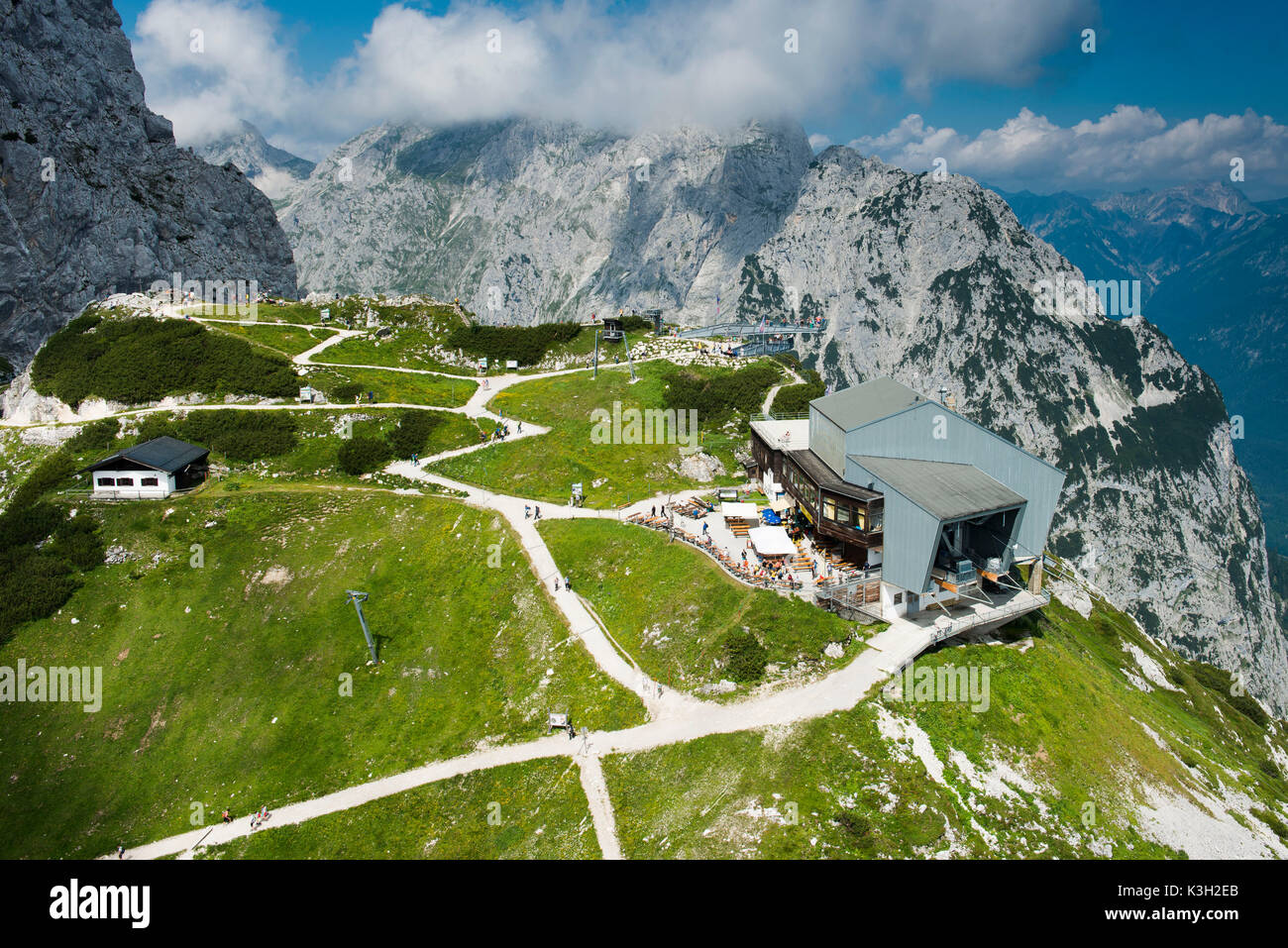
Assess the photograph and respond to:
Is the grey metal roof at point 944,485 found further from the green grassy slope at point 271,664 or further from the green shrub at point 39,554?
the green shrub at point 39,554

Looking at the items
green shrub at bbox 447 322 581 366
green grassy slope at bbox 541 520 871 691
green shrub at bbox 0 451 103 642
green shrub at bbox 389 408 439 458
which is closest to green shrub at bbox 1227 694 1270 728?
green grassy slope at bbox 541 520 871 691

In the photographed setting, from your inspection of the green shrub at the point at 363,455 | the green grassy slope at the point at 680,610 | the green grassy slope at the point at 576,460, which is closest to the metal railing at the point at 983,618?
the green grassy slope at the point at 680,610

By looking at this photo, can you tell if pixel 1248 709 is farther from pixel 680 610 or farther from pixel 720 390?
pixel 680 610

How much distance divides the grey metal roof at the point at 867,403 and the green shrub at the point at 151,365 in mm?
67721

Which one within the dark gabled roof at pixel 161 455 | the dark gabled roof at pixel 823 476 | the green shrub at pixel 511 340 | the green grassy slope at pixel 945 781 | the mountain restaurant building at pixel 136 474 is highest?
the green shrub at pixel 511 340

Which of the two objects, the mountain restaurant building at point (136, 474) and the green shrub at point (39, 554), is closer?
the green shrub at point (39, 554)

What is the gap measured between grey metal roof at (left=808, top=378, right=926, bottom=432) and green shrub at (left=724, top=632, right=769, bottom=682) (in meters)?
17.5

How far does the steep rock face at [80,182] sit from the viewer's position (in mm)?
143250

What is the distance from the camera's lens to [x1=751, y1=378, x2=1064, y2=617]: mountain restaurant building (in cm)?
4362

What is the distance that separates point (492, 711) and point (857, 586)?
25.8m

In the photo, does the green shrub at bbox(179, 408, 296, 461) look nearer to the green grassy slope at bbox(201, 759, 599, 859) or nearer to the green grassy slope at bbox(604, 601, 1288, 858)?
the green grassy slope at bbox(201, 759, 599, 859)

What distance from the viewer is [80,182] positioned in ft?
499

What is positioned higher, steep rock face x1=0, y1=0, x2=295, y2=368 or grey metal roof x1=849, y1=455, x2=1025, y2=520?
steep rock face x1=0, y1=0, x2=295, y2=368
